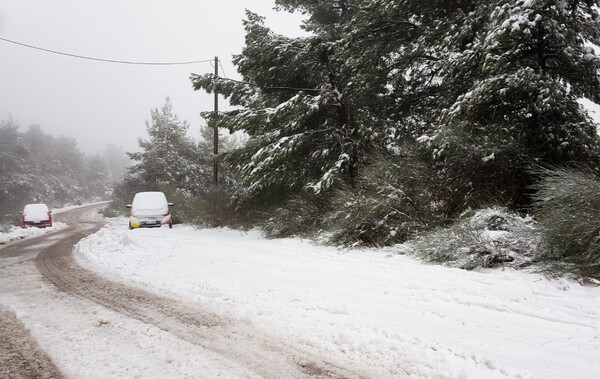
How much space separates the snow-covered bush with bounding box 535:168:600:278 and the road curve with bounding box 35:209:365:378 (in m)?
3.98

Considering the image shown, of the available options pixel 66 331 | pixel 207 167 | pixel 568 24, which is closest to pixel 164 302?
pixel 66 331

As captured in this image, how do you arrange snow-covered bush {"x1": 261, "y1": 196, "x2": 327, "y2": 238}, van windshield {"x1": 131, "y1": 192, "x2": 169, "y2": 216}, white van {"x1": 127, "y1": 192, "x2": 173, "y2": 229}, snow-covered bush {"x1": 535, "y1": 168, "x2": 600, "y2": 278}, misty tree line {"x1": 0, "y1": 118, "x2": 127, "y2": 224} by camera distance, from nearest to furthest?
snow-covered bush {"x1": 535, "y1": 168, "x2": 600, "y2": 278} < snow-covered bush {"x1": 261, "y1": 196, "x2": 327, "y2": 238} < white van {"x1": 127, "y1": 192, "x2": 173, "y2": 229} < van windshield {"x1": 131, "y1": 192, "x2": 169, "y2": 216} < misty tree line {"x1": 0, "y1": 118, "x2": 127, "y2": 224}

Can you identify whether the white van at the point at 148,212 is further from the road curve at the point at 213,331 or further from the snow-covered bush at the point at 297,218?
the road curve at the point at 213,331

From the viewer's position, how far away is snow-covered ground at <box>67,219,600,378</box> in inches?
110

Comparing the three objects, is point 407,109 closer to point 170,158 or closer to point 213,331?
point 213,331

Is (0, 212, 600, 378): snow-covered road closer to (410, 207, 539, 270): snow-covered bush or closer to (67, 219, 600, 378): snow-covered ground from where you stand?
(67, 219, 600, 378): snow-covered ground

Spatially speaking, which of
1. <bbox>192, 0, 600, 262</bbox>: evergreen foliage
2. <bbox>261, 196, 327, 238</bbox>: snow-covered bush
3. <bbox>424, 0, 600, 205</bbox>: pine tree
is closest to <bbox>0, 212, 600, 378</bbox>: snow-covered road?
<bbox>192, 0, 600, 262</bbox>: evergreen foliage

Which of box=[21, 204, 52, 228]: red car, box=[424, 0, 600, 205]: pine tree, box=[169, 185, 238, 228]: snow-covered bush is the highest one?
box=[424, 0, 600, 205]: pine tree

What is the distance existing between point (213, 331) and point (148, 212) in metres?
12.8

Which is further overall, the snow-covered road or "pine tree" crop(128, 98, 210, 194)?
"pine tree" crop(128, 98, 210, 194)

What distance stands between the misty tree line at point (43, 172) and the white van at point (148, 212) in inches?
541

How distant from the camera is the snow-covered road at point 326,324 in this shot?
274cm

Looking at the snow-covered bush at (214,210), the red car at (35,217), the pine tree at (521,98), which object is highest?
the pine tree at (521,98)

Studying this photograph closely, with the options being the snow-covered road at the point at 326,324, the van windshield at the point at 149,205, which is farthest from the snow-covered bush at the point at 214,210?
the snow-covered road at the point at 326,324
